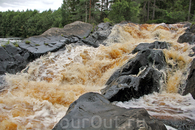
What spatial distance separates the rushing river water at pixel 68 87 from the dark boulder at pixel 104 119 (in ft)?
4.47

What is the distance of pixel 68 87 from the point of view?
6.37 meters

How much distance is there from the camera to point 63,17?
27297 millimetres

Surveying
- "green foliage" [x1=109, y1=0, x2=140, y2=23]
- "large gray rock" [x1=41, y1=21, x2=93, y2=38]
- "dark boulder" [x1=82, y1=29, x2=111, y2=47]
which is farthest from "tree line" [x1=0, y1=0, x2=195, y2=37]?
"dark boulder" [x1=82, y1=29, x2=111, y2=47]

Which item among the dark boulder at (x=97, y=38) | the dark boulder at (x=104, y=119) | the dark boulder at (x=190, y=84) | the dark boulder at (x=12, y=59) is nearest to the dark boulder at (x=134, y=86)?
the dark boulder at (x=190, y=84)

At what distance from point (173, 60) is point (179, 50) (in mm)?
1676

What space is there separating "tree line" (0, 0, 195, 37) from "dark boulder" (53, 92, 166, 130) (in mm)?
16224

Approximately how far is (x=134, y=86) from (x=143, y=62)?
165 centimetres

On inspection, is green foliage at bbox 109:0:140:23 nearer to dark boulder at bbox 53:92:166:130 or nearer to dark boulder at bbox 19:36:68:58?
dark boulder at bbox 19:36:68:58

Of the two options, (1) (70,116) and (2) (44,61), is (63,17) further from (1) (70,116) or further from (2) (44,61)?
(1) (70,116)

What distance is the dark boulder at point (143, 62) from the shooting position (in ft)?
20.0

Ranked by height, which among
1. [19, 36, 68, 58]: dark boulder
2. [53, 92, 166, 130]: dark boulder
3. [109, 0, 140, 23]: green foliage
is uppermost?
[109, 0, 140, 23]: green foliage

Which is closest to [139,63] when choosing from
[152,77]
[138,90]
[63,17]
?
[152,77]

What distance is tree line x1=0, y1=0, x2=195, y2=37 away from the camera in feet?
65.6

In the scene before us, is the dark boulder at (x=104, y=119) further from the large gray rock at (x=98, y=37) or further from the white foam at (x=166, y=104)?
the large gray rock at (x=98, y=37)
